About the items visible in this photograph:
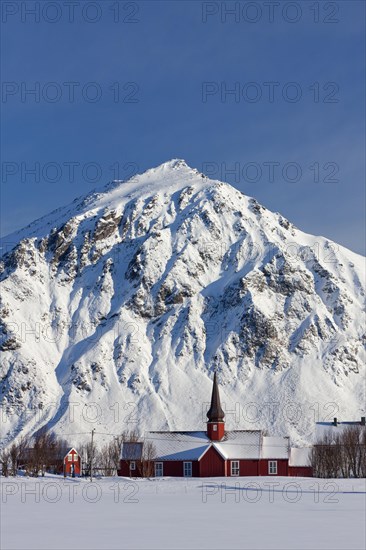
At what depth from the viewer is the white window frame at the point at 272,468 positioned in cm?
10837

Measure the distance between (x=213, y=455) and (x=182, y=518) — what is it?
222 feet

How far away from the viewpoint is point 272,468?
108750 mm

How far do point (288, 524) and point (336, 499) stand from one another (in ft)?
68.3

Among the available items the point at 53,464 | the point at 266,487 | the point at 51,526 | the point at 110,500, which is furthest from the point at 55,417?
the point at 51,526

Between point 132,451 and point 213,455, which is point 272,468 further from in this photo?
point 132,451

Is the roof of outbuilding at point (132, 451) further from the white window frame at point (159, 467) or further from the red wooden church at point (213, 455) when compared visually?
the white window frame at point (159, 467)

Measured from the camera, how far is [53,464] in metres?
128

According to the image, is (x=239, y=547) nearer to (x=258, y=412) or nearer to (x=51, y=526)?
(x=51, y=526)

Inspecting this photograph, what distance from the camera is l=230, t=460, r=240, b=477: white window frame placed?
355 ft

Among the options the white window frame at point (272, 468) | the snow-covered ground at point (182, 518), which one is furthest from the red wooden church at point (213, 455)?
the snow-covered ground at point (182, 518)

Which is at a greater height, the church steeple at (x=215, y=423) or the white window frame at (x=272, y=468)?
the church steeple at (x=215, y=423)

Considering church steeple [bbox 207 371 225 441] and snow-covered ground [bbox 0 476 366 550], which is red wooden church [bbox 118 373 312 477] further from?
snow-covered ground [bbox 0 476 366 550]

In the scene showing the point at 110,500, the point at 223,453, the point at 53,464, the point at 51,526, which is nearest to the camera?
the point at 51,526

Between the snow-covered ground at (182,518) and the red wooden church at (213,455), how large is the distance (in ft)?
120
